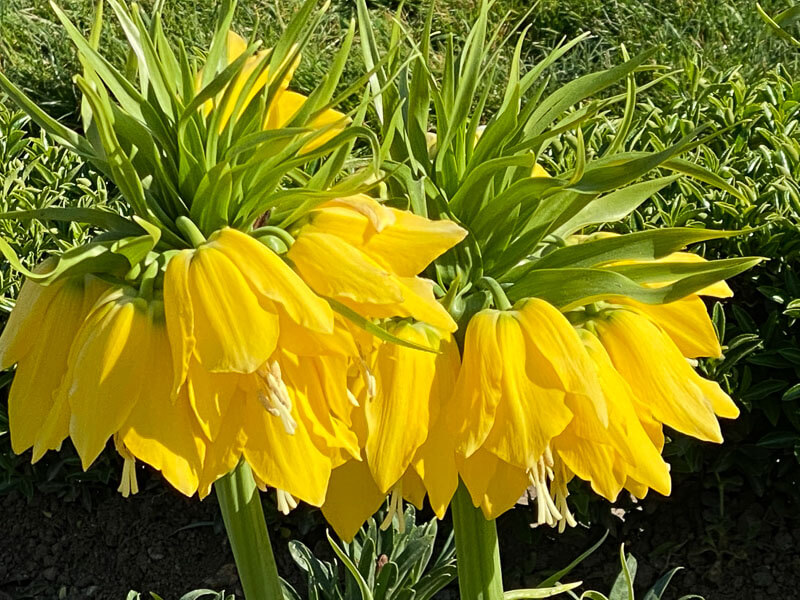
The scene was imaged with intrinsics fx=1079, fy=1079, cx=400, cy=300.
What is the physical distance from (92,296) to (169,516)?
1.87 m

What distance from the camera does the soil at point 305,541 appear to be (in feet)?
7.60

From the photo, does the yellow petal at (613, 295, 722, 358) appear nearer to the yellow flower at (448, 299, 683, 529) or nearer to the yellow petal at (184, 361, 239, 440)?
the yellow flower at (448, 299, 683, 529)

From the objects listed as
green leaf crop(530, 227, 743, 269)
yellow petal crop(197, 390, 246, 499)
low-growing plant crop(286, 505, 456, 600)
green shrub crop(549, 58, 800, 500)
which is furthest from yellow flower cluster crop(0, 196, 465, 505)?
green shrub crop(549, 58, 800, 500)

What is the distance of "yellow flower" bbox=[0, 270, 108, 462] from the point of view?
77cm

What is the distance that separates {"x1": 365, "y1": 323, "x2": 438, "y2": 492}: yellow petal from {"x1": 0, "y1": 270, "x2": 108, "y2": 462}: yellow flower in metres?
0.21

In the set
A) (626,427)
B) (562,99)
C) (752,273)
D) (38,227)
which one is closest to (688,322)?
(626,427)

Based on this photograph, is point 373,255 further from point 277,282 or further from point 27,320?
point 27,320

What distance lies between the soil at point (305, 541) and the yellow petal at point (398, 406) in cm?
150

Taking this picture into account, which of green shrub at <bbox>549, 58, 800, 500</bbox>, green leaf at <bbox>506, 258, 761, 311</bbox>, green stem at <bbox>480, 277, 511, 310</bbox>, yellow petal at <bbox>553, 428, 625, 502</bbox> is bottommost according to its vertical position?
green shrub at <bbox>549, 58, 800, 500</bbox>

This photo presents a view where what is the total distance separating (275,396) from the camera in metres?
0.74

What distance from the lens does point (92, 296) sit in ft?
2.55

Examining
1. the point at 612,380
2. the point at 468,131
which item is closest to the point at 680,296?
the point at 612,380

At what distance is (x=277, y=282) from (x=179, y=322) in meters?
0.07

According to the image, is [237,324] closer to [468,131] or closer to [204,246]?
[204,246]
